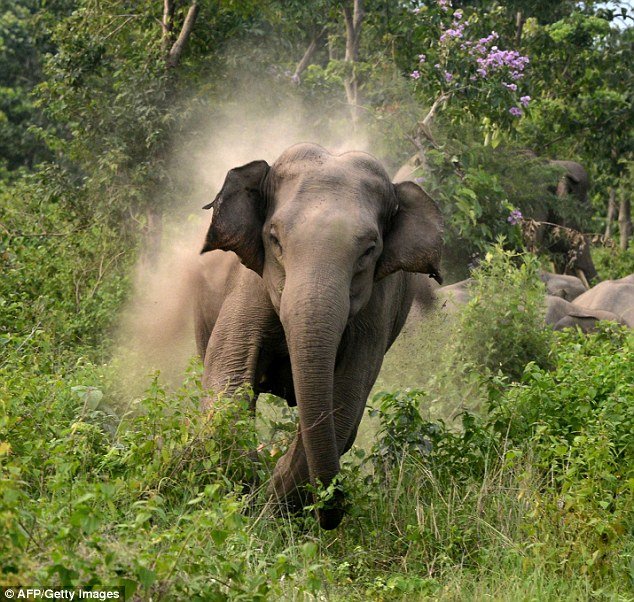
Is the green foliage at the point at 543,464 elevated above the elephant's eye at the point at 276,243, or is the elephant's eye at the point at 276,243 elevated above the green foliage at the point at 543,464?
the elephant's eye at the point at 276,243

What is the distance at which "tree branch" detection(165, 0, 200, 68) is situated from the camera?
1166cm

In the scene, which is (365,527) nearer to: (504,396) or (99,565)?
(504,396)

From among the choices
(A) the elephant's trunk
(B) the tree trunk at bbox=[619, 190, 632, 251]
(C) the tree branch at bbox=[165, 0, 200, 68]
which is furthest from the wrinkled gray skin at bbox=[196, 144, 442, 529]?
(B) the tree trunk at bbox=[619, 190, 632, 251]

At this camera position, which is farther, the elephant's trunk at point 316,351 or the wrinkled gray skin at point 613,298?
the wrinkled gray skin at point 613,298

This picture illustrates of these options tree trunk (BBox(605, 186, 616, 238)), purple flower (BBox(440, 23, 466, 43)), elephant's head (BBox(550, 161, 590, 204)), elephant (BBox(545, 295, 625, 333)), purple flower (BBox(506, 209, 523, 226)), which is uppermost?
purple flower (BBox(440, 23, 466, 43))

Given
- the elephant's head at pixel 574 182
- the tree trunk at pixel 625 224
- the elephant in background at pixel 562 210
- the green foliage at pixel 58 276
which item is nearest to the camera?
the green foliage at pixel 58 276

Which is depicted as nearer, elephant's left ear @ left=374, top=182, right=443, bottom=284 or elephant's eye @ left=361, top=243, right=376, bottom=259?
elephant's eye @ left=361, top=243, right=376, bottom=259

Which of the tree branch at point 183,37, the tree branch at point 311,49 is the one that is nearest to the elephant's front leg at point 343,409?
the tree branch at point 183,37

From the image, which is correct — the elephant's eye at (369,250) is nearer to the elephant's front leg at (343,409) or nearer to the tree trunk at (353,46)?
the elephant's front leg at (343,409)

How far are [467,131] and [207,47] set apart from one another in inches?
119

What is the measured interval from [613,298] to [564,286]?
152cm

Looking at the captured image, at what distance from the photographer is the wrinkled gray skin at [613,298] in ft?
42.4

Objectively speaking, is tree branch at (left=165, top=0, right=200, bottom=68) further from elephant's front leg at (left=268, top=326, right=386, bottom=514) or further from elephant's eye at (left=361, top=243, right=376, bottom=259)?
elephant's eye at (left=361, top=243, right=376, bottom=259)

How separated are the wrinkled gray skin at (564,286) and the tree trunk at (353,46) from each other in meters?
2.86
